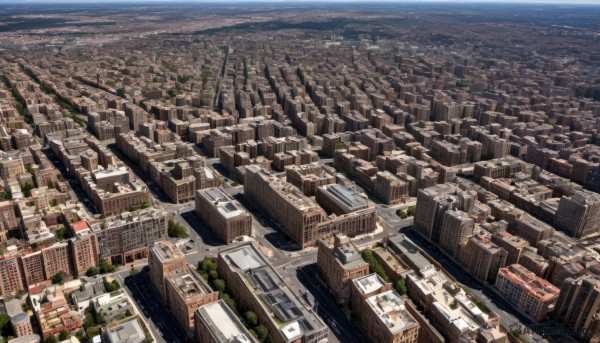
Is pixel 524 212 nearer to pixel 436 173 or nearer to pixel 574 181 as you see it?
pixel 436 173

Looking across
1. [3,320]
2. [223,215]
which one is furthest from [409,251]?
[3,320]

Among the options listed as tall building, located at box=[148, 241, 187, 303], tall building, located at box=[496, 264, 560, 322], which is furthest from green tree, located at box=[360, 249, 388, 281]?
tall building, located at box=[148, 241, 187, 303]

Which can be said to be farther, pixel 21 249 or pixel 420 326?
pixel 21 249

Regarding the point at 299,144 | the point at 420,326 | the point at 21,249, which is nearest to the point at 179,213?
the point at 21,249

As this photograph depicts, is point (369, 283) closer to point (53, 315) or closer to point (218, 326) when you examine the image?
point (218, 326)

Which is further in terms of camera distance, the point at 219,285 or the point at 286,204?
the point at 286,204
